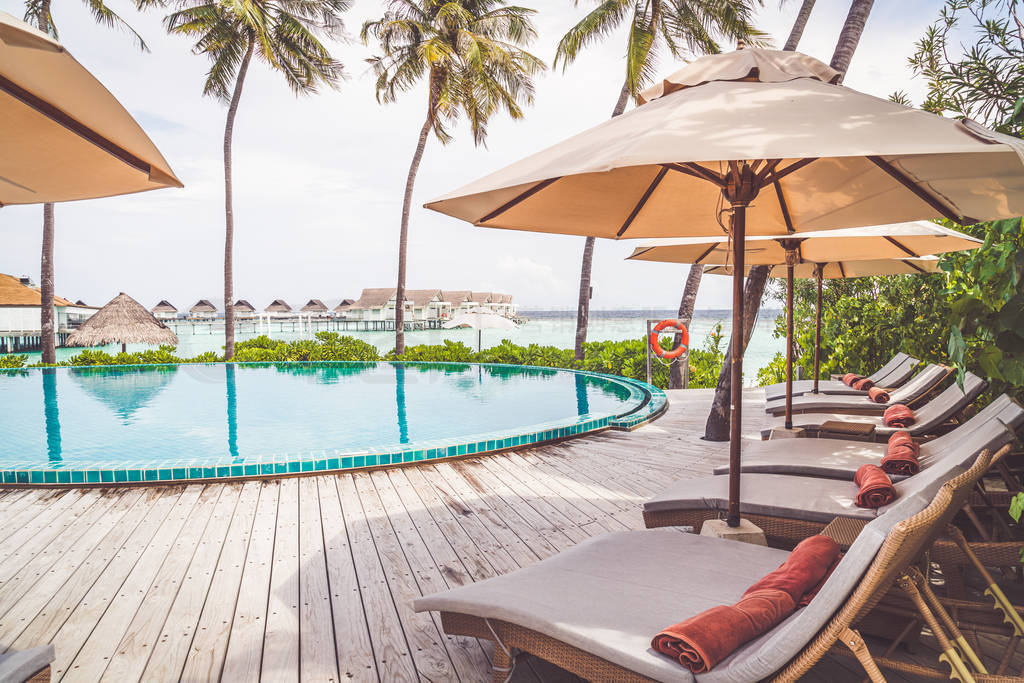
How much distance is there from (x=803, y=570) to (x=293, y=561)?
251cm

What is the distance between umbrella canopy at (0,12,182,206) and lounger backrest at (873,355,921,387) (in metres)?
6.33

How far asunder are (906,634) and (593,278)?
36.9 ft

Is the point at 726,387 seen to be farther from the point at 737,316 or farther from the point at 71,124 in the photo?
the point at 71,124

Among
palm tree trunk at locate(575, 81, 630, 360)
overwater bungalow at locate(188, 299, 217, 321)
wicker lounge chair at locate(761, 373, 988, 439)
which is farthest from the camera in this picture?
overwater bungalow at locate(188, 299, 217, 321)

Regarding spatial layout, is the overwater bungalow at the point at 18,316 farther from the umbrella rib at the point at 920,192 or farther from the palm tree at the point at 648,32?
the umbrella rib at the point at 920,192

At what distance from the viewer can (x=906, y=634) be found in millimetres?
2088

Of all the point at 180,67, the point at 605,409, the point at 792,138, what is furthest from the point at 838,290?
the point at 180,67

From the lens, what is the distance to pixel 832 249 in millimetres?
4398

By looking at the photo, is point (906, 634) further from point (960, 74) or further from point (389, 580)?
point (960, 74)

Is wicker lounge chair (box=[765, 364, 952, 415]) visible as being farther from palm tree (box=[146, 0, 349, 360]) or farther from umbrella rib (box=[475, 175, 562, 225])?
palm tree (box=[146, 0, 349, 360])

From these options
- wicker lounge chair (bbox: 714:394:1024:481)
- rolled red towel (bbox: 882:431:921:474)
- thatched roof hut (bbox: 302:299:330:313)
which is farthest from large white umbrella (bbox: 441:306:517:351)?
thatched roof hut (bbox: 302:299:330:313)

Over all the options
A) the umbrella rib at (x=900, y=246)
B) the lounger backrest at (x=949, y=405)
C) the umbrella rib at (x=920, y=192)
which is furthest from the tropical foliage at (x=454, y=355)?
the umbrella rib at (x=920, y=192)

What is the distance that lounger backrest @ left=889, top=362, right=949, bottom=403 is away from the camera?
4.86 metres

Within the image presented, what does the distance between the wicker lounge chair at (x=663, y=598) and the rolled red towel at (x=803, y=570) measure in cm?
9
